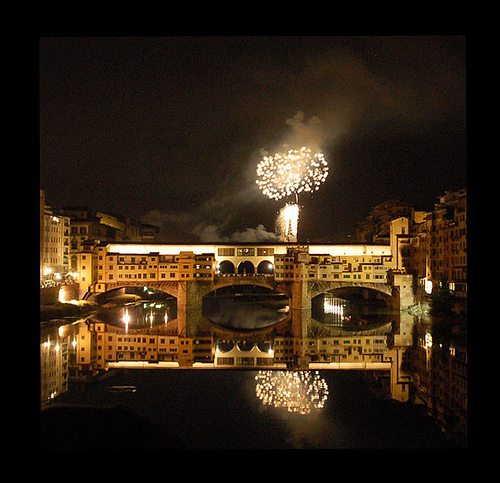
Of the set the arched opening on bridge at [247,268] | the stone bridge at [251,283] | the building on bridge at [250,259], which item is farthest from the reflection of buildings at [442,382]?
the arched opening on bridge at [247,268]

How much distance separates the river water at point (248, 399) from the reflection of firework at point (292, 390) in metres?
0.03

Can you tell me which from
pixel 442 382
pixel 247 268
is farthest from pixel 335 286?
pixel 247 268

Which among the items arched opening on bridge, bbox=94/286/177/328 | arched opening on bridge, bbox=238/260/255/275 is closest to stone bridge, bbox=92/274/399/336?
arched opening on bridge, bbox=94/286/177/328

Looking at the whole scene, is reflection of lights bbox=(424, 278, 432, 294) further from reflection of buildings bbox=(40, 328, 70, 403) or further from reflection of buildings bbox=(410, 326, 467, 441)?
reflection of buildings bbox=(40, 328, 70, 403)

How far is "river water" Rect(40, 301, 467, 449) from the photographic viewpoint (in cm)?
818

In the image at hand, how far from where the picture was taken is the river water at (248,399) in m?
8.18

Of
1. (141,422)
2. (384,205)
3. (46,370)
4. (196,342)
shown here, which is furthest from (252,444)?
(384,205)

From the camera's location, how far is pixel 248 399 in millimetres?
11070

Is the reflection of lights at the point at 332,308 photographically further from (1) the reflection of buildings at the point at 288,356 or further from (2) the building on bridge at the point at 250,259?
(1) the reflection of buildings at the point at 288,356

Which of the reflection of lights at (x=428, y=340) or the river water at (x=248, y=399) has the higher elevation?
the river water at (x=248, y=399)

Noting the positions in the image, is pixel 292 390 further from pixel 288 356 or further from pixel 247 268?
pixel 247 268

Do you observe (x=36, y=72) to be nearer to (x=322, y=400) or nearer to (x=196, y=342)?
(x=322, y=400)

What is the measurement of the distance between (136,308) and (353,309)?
17510 mm

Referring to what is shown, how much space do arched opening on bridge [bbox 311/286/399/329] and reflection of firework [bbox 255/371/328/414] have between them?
40.3ft
